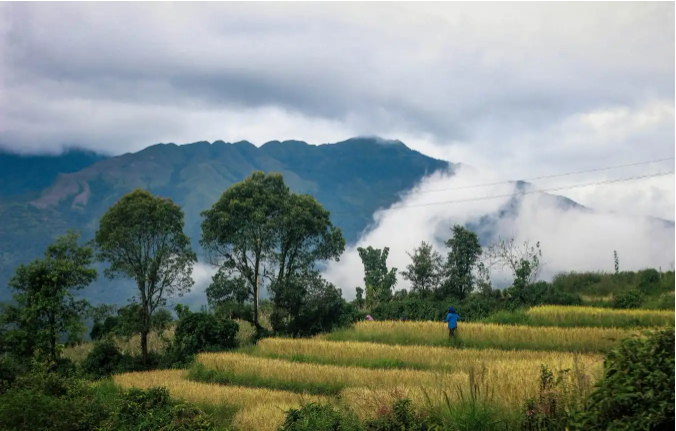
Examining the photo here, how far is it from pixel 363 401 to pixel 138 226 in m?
20.5

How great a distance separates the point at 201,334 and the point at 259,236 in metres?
7.85

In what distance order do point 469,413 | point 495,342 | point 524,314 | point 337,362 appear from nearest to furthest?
point 469,413
point 337,362
point 495,342
point 524,314

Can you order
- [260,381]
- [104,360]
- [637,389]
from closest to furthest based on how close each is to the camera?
[637,389] → [260,381] → [104,360]

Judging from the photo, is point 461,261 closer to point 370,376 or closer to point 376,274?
point 376,274

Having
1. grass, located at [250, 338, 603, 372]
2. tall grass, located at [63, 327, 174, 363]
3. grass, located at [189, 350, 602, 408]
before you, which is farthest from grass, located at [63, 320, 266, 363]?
grass, located at [189, 350, 602, 408]

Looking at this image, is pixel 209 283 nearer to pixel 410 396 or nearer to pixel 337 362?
pixel 337 362

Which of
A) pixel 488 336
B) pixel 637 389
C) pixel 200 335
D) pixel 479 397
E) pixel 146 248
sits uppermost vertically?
pixel 146 248

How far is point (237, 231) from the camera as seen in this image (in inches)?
1422

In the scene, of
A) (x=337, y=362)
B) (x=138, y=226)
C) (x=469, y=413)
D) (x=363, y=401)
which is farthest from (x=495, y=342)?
(x=138, y=226)

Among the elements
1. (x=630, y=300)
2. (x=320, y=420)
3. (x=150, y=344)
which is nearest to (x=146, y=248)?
(x=150, y=344)

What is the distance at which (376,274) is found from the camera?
4888 cm

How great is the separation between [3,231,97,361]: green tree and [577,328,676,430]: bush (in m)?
26.0

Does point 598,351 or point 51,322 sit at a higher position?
point 51,322

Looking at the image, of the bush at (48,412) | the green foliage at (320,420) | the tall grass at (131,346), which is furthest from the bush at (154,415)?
the tall grass at (131,346)
